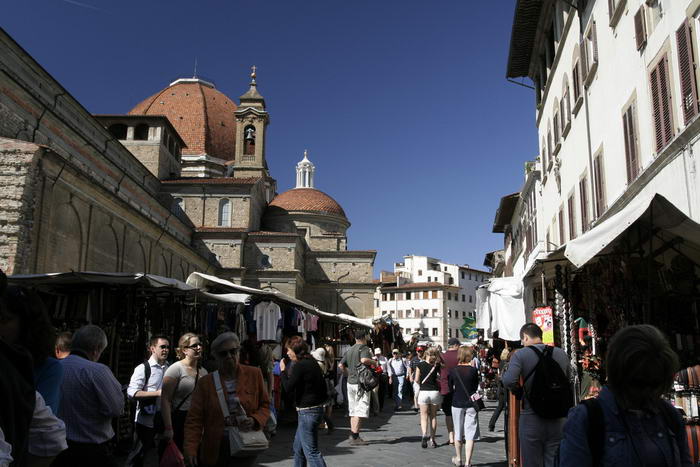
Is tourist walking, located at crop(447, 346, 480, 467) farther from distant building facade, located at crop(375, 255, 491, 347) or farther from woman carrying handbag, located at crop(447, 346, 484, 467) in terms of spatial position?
distant building facade, located at crop(375, 255, 491, 347)

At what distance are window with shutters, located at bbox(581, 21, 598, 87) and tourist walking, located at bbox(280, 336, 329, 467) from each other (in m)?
8.03

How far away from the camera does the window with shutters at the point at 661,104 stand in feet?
25.7

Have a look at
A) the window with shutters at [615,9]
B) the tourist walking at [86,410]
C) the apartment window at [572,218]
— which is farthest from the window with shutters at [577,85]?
the tourist walking at [86,410]

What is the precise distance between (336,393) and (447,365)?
589 cm

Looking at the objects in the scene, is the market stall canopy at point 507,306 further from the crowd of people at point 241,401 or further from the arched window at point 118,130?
the arched window at point 118,130

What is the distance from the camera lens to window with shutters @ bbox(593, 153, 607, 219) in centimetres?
1094

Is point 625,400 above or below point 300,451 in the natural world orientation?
above

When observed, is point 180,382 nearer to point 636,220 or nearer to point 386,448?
point 636,220

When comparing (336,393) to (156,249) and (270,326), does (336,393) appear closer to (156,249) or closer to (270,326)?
(270,326)

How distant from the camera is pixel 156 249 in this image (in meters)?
25.9

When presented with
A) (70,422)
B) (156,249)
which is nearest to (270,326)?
(70,422)

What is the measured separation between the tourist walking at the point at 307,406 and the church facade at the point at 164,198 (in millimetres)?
9667

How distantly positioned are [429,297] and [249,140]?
107 ft

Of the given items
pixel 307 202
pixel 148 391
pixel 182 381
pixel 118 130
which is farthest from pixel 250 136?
pixel 182 381
